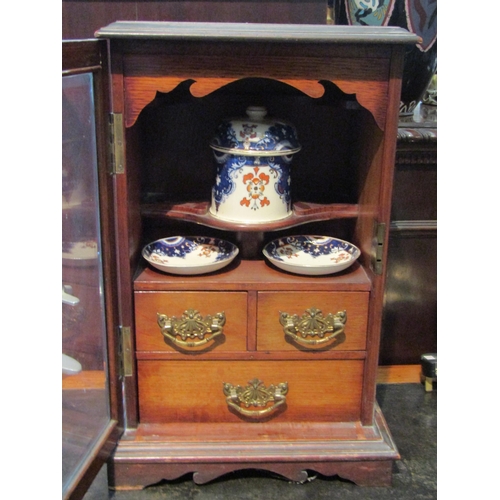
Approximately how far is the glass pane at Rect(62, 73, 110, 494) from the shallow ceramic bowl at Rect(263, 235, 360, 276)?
34 cm

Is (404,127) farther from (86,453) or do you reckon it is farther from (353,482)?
(86,453)

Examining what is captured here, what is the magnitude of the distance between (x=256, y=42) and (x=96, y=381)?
59 cm

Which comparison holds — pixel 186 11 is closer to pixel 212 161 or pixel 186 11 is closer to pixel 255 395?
pixel 212 161

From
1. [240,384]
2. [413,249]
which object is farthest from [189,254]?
[413,249]

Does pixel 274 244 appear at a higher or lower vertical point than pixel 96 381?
higher

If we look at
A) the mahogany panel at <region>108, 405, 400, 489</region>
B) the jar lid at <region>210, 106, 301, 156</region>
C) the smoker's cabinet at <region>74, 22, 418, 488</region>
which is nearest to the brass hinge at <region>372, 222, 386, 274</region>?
the smoker's cabinet at <region>74, 22, 418, 488</region>

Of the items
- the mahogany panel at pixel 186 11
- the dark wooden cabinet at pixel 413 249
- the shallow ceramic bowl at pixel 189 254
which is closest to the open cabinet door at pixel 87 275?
the shallow ceramic bowl at pixel 189 254

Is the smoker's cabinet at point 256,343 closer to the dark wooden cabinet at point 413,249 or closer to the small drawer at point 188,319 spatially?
the small drawer at point 188,319

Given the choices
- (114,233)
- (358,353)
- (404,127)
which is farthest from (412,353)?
(114,233)

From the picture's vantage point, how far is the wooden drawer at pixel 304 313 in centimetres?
105

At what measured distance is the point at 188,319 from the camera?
1.04 metres

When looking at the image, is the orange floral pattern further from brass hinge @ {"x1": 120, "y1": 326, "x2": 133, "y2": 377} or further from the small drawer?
brass hinge @ {"x1": 120, "y1": 326, "x2": 133, "y2": 377}

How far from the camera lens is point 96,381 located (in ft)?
3.21

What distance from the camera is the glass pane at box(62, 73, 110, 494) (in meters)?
0.82
